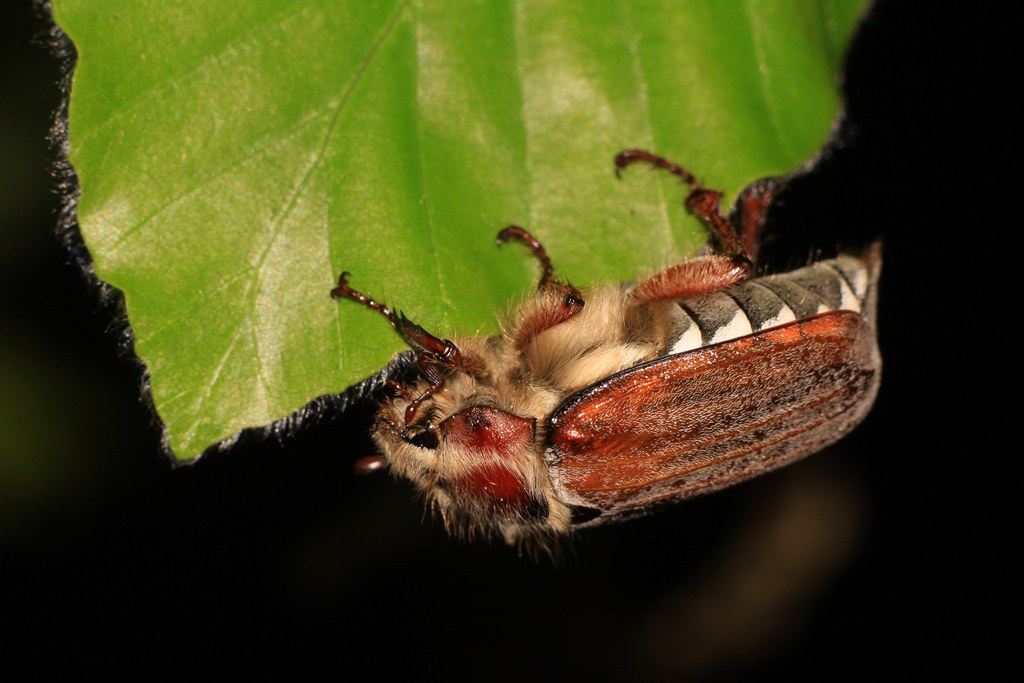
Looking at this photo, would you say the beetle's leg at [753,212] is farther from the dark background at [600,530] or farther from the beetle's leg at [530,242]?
the beetle's leg at [530,242]

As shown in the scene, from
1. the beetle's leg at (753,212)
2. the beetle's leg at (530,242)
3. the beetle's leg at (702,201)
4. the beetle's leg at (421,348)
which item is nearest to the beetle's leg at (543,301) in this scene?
the beetle's leg at (530,242)

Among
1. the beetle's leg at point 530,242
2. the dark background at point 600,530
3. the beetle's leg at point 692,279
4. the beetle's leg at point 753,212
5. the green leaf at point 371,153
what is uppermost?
the green leaf at point 371,153

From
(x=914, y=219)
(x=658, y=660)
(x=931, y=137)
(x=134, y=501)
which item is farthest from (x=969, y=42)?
(x=134, y=501)

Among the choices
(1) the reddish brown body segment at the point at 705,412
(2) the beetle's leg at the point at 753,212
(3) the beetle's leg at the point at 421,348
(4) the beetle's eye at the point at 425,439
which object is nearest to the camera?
(3) the beetle's leg at the point at 421,348

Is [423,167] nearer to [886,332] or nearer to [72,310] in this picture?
[72,310]

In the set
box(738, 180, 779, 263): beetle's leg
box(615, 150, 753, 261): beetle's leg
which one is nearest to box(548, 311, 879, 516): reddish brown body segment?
box(615, 150, 753, 261): beetle's leg
